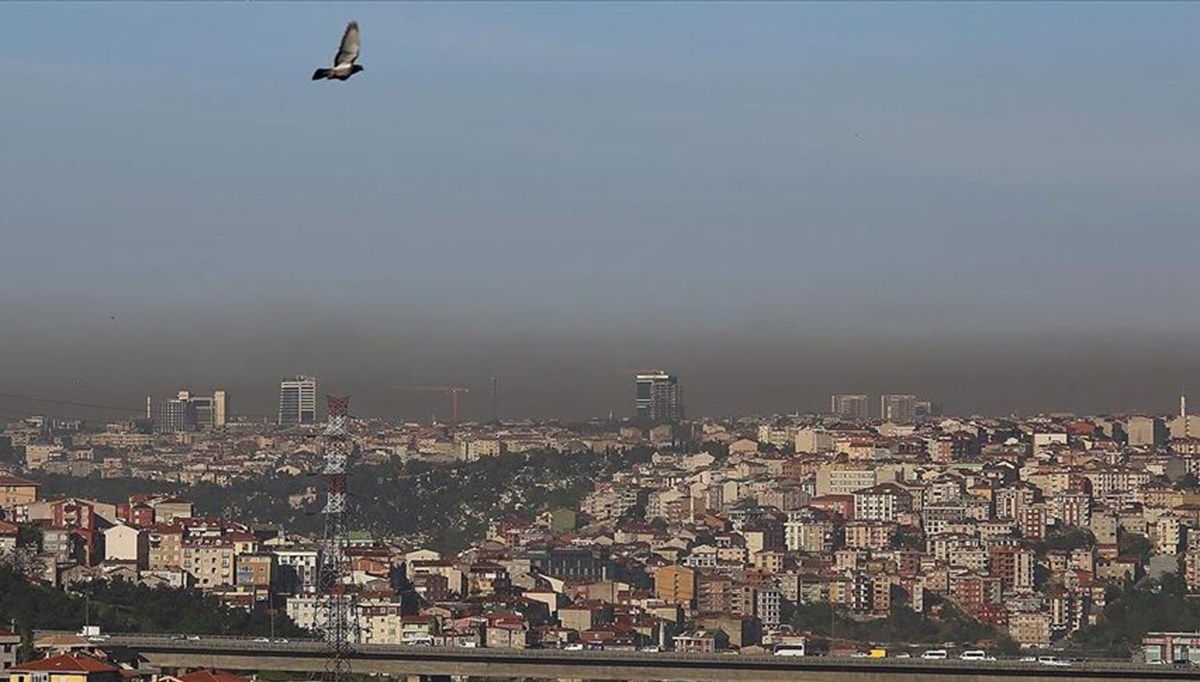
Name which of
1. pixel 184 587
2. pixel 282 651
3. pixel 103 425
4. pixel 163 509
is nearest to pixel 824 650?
pixel 184 587

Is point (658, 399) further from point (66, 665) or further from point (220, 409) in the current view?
point (66, 665)

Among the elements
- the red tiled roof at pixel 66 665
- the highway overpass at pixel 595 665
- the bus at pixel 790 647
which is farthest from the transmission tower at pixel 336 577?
the bus at pixel 790 647

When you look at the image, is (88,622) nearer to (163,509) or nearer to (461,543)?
(163,509)

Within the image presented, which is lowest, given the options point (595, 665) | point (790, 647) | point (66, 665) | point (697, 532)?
point (595, 665)

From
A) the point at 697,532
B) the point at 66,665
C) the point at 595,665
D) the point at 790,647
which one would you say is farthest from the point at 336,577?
the point at 697,532

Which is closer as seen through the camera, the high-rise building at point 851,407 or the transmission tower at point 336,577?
the transmission tower at point 336,577

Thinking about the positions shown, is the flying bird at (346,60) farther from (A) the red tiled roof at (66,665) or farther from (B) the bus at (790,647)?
(B) the bus at (790,647)
